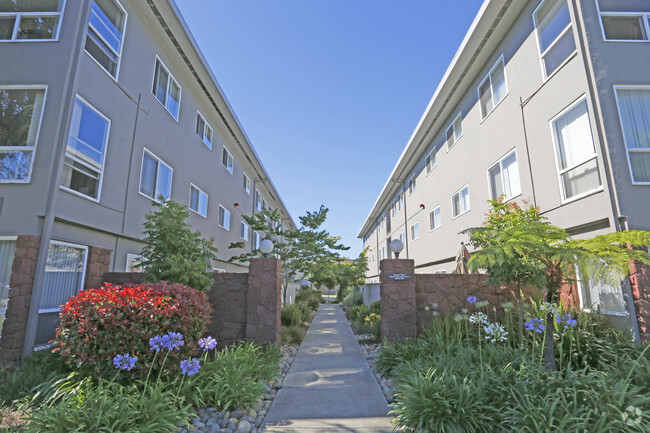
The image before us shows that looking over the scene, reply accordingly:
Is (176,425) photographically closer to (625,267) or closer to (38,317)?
(38,317)

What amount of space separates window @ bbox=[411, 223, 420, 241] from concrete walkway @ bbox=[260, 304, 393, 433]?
11.2 meters

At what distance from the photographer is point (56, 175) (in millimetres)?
6195

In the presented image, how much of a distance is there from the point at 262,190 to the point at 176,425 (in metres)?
20.8

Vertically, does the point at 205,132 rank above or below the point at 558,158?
above

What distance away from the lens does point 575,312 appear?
609cm

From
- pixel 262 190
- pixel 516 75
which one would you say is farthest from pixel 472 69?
pixel 262 190

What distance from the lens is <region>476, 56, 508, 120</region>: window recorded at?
10156mm

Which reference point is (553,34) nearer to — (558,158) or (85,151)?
(558,158)

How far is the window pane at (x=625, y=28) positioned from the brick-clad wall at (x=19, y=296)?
12.2 metres

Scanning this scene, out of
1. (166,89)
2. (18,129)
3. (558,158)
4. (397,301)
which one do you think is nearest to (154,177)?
(166,89)

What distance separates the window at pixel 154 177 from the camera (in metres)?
9.20

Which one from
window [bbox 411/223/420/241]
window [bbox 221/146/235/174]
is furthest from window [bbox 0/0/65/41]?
window [bbox 411/223/420/241]

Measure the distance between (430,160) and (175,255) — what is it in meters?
13.2

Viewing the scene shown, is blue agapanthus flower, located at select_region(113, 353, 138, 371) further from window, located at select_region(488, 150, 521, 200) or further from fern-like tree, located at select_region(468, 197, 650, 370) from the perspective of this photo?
window, located at select_region(488, 150, 521, 200)
